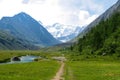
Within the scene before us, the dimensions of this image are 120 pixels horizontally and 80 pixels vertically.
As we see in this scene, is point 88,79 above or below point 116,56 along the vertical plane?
below

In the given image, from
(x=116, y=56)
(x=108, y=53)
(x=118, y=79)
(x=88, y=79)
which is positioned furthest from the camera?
(x=108, y=53)

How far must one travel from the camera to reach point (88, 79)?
199 ft

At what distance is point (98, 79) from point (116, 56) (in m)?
117

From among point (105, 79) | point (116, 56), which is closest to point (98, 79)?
point (105, 79)

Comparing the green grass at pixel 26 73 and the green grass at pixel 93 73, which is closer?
the green grass at pixel 26 73

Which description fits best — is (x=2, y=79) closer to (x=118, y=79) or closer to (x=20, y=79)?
(x=20, y=79)

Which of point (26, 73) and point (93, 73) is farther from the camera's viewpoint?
point (93, 73)

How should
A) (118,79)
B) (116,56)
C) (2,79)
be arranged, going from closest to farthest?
(2,79) → (118,79) → (116,56)

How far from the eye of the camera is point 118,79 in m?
56.7

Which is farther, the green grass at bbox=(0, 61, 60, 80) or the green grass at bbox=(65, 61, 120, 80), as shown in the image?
the green grass at bbox=(65, 61, 120, 80)

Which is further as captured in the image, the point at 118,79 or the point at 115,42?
the point at 115,42

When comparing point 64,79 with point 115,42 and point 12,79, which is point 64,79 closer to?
point 12,79

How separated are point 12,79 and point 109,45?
14988 centimetres

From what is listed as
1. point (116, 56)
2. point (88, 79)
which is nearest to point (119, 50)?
point (116, 56)
